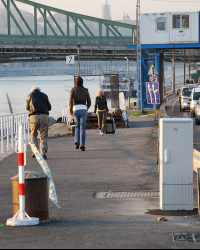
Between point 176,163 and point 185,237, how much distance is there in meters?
1.46

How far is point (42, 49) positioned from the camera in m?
96.9

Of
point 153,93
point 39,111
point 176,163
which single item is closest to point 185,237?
point 176,163

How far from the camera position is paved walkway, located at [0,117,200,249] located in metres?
5.69

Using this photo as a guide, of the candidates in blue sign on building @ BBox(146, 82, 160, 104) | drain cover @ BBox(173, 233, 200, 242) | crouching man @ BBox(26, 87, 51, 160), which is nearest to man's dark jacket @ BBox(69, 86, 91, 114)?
crouching man @ BBox(26, 87, 51, 160)

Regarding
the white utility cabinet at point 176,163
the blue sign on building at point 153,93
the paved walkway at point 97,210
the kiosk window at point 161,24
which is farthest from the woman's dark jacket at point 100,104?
the kiosk window at point 161,24

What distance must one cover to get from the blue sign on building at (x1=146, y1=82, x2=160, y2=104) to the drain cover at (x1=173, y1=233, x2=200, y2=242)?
2251cm

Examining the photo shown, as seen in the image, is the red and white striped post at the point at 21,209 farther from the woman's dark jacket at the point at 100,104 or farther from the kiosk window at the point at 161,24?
the kiosk window at the point at 161,24

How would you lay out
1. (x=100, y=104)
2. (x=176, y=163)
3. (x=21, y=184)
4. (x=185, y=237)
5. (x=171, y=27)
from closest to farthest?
(x=185, y=237)
(x=21, y=184)
(x=176, y=163)
(x=100, y=104)
(x=171, y=27)

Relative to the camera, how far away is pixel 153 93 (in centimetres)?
2839

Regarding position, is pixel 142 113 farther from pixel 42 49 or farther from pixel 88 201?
pixel 42 49

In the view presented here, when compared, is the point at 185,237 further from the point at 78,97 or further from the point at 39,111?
the point at 78,97

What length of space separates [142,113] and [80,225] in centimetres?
3238

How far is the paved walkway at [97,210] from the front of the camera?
5.69 metres

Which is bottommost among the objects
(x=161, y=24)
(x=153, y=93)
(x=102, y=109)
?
(x=102, y=109)
